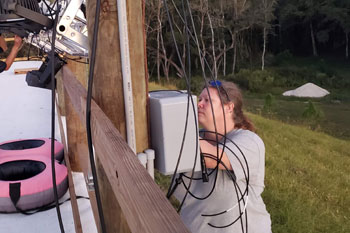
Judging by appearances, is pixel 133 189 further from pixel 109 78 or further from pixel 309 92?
pixel 309 92

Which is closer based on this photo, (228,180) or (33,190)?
(228,180)

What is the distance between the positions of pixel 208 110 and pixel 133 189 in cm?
117

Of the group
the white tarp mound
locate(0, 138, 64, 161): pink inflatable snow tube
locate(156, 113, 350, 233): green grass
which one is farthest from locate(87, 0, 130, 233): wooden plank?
the white tarp mound

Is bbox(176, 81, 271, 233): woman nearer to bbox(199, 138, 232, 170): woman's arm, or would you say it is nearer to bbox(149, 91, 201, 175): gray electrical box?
bbox(199, 138, 232, 170): woman's arm

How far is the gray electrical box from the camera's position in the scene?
1447 millimetres

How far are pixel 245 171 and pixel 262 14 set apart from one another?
31.9 metres

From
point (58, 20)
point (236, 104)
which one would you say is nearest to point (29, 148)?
point (58, 20)

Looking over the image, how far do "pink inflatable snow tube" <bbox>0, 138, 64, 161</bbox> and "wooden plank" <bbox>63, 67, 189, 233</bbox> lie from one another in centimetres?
243

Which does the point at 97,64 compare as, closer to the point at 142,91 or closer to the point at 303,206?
the point at 142,91

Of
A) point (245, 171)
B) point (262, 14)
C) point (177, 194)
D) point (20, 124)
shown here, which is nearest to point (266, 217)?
point (245, 171)

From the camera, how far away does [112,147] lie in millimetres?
1043

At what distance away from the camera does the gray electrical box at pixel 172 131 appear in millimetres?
1447

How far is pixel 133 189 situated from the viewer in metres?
0.83

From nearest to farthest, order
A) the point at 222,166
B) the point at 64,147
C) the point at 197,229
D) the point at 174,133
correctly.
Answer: the point at 174,133
the point at 222,166
the point at 197,229
the point at 64,147
